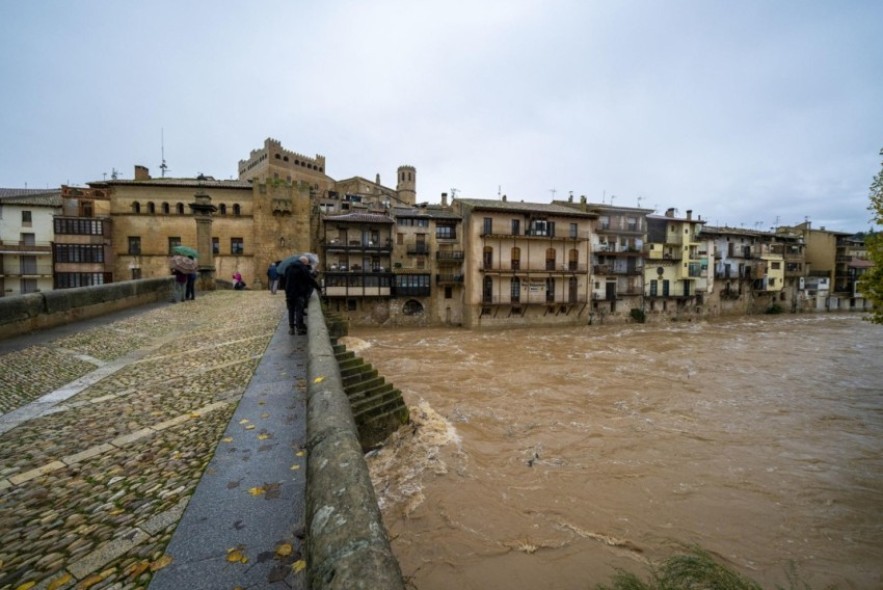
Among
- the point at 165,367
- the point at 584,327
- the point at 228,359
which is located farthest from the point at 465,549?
the point at 584,327

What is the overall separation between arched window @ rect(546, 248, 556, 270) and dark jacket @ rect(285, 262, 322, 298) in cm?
2960

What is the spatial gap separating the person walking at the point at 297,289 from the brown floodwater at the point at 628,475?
342 cm

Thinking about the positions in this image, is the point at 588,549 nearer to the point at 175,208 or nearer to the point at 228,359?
the point at 228,359

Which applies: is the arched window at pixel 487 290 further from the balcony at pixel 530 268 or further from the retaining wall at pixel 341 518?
the retaining wall at pixel 341 518

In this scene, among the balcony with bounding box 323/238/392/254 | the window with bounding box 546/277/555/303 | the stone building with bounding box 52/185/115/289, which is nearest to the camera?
the stone building with bounding box 52/185/115/289

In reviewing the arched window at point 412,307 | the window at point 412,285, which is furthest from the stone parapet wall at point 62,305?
the arched window at point 412,307

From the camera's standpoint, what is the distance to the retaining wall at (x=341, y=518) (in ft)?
5.24

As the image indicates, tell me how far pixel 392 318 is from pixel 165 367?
26.8 metres

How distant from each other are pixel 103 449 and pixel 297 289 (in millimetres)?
4779

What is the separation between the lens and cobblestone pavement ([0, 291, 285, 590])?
7.39ft

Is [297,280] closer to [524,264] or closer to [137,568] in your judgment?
[137,568]

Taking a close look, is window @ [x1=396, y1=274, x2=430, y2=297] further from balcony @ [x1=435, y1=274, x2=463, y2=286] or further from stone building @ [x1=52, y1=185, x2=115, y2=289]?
stone building @ [x1=52, y1=185, x2=115, y2=289]

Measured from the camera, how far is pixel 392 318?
33.2 metres

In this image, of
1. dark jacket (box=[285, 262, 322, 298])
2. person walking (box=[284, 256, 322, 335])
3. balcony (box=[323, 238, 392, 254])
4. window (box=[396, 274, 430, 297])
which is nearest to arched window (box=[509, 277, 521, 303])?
window (box=[396, 274, 430, 297])
